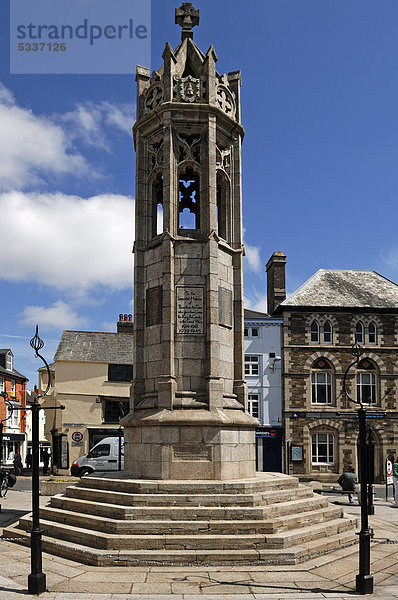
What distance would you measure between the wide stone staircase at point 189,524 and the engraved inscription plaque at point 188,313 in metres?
3.78

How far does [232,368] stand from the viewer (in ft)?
50.6

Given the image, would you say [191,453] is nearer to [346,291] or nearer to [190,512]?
[190,512]

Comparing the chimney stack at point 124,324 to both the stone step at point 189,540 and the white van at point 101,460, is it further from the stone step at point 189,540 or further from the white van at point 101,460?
the stone step at point 189,540

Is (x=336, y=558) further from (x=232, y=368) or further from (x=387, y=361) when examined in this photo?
(x=387, y=361)

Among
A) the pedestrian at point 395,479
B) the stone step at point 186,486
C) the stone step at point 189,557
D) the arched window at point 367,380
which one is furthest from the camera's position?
the arched window at point 367,380

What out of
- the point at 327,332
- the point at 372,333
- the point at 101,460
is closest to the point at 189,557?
the point at 101,460

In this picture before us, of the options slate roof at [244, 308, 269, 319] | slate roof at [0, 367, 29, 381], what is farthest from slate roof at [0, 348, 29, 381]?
slate roof at [244, 308, 269, 319]

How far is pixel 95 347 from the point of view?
42.0 m

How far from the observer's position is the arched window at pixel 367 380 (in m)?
37.0

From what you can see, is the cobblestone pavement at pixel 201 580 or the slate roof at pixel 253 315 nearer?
the cobblestone pavement at pixel 201 580

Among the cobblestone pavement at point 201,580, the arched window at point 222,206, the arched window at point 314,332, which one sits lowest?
the cobblestone pavement at point 201,580

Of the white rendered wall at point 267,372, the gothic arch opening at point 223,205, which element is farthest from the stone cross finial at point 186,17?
Result: the white rendered wall at point 267,372

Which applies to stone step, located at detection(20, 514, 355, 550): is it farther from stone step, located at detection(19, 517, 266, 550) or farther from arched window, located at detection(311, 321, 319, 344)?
arched window, located at detection(311, 321, 319, 344)

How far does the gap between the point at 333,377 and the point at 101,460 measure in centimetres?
1651
